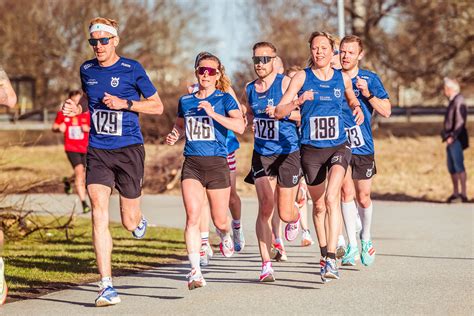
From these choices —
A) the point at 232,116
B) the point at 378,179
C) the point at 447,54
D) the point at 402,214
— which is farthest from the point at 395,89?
the point at 232,116

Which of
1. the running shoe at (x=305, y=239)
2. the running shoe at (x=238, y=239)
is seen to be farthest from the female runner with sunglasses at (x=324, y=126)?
the running shoe at (x=305, y=239)

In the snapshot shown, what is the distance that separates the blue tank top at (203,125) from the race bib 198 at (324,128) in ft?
2.56

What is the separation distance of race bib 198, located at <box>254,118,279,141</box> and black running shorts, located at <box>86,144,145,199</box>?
1.34 m

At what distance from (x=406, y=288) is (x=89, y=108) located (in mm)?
3063

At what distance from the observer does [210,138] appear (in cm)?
977

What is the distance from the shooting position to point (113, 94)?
930 cm

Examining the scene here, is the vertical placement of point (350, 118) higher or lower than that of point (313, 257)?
higher

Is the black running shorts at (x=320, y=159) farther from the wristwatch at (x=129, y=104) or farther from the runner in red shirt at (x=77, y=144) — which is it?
the runner in red shirt at (x=77, y=144)

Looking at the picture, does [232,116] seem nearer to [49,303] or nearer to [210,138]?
[210,138]

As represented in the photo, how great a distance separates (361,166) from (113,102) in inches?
127

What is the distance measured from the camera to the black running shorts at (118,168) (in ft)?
30.4

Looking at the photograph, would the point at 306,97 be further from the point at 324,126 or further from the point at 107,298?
the point at 107,298

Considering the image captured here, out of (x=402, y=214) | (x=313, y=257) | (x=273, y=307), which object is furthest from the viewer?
(x=402, y=214)

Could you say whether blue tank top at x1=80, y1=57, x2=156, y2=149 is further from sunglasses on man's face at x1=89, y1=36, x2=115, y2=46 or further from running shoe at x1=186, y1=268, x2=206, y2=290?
running shoe at x1=186, y1=268, x2=206, y2=290
